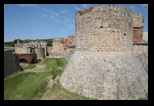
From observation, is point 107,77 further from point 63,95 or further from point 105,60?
point 63,95

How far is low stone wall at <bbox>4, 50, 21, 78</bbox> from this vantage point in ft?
53.3

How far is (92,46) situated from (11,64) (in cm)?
1043

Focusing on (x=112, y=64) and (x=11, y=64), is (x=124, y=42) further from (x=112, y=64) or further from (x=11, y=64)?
(x=11, y=64)

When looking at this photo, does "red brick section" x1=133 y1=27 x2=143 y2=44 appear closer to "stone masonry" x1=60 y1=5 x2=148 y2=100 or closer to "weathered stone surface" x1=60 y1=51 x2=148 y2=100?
"stone masonry" x1=60 y1=5 x2=148 y2=100

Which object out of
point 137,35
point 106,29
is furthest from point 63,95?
point 137,35

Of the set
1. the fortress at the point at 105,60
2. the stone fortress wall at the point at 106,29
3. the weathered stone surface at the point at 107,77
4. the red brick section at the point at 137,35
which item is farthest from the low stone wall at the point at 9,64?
the red brick section at the point at 137,35

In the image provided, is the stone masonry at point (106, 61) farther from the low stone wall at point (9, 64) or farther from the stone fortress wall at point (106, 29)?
the low stone wall at point (9, 64)

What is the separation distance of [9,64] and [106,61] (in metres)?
10.9

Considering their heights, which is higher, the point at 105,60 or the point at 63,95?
the point at 105,60

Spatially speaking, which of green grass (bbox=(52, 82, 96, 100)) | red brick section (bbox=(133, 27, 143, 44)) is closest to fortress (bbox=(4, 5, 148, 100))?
green grass (bbox=(52, 82, 96, 100))

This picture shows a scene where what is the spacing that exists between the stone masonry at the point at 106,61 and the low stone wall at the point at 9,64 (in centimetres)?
709

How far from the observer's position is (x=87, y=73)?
10945 mm

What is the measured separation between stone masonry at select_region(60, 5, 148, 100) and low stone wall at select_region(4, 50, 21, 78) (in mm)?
7094

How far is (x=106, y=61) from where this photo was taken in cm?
1080
